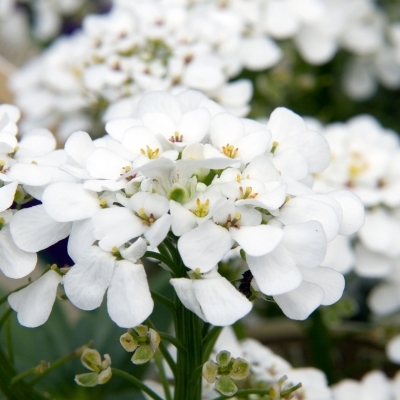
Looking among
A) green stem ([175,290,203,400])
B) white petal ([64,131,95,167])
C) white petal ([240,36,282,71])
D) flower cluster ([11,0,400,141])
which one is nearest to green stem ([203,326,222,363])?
green stem ([175,290,203,400])

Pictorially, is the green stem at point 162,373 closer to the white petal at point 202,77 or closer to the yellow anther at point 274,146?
the yellow anther at point 274,146

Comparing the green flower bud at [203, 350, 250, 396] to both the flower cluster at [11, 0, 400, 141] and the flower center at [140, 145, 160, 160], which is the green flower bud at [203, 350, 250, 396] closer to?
the flower center at [140, 145, 160, 160]

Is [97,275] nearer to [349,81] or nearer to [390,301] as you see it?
[390,301]

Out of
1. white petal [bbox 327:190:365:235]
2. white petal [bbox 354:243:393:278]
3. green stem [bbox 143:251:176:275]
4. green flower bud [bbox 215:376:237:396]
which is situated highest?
green stem [bbox 143:251:176:275]

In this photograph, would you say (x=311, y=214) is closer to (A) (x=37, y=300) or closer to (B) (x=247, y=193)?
(B) (x=247, y=193)

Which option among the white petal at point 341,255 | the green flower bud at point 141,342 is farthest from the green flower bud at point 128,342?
the white petal at point 341,255

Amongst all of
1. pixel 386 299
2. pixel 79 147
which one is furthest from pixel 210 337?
pixel 386 299

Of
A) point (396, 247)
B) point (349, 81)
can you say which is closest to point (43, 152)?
point (396, 247)
